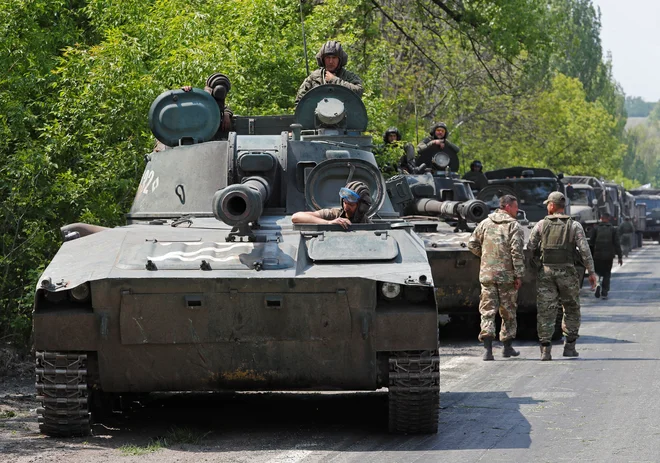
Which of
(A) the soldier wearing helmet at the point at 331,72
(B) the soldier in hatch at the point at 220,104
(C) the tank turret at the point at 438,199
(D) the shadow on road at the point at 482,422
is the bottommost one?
(D) the shadow on road at the point at 482,422

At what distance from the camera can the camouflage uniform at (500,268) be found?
13.1m

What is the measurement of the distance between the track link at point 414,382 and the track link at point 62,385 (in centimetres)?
200

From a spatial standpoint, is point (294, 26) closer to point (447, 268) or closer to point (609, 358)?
point (447, 268)

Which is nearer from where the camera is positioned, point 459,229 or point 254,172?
point 254,172

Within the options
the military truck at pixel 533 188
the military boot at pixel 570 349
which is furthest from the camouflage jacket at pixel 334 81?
the military truck at pixel 533 188

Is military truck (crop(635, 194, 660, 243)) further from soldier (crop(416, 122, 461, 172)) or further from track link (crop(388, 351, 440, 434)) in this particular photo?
track link (crop(388, 351, 440, 434))

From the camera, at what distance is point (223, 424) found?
916 cm

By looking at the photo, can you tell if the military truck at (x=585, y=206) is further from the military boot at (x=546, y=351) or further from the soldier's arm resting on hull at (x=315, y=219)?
the soldier's arm resting on hull at (x=315, y=219)

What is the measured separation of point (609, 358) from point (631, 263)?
78.3 ft

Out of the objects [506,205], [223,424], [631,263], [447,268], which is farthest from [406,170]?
[631,263]

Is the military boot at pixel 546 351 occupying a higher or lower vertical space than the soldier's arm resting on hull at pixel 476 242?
lower

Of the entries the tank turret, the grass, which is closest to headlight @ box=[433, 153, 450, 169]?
the tank turret

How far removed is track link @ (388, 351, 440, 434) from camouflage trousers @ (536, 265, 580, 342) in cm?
501

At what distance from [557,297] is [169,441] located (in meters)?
6.15
